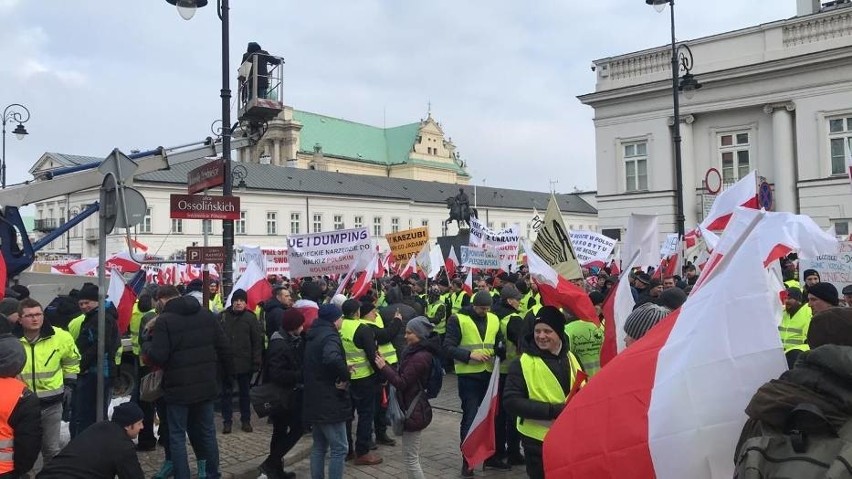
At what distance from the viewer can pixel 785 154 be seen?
104ft

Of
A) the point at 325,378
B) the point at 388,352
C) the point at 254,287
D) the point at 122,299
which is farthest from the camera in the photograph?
the point at 254,287

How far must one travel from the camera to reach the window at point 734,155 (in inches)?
1319

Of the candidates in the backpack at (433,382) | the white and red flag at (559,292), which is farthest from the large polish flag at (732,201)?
the backpack at (433,382)

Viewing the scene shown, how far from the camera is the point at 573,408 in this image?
297 centimetres

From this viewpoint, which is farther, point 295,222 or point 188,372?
point 295,222

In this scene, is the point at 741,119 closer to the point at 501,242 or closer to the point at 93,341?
the point at 501,242

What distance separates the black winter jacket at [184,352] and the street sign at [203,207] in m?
3.35

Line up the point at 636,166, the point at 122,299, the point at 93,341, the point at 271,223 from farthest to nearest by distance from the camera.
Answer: the point at 271,223
the point at 636,166
the point at 122,299
the point at 93,341

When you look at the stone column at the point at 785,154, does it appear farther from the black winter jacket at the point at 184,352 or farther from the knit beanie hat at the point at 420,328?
the black winter jacket at the point at 184,352

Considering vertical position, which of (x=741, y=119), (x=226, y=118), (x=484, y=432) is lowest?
(x=484, y=432)

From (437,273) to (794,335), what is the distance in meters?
14.2

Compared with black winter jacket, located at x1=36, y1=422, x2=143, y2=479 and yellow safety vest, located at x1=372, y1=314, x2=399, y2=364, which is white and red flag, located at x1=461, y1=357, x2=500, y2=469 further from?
black winter jacket, located at x1=36, y1=422, x2=143, y2=479

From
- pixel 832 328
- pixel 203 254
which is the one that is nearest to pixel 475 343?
pixel 203 254

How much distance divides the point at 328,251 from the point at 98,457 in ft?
28.4
